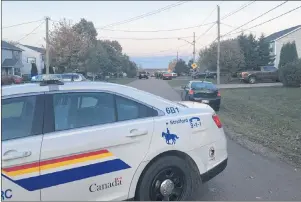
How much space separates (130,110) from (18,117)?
1.21m

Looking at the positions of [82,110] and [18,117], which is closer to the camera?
[18,117]

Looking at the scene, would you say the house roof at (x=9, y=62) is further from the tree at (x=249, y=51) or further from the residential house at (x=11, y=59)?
the tree at (x=249, y=51)

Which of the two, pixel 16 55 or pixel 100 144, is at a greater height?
pixel 16 55

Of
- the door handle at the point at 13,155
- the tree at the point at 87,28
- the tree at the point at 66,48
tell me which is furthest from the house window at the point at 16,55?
the door handle at the point at 13,155

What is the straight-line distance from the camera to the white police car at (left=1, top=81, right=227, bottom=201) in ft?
10.3

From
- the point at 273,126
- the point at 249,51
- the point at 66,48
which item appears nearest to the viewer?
the point at 273,126

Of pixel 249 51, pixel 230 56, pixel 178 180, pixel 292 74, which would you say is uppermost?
pixel 249 51

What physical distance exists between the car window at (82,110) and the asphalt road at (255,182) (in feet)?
5.76

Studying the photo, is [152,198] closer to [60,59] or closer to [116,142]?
[116,142]

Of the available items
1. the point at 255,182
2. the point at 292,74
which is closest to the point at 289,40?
the point at 292,74

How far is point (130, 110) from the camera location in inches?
150

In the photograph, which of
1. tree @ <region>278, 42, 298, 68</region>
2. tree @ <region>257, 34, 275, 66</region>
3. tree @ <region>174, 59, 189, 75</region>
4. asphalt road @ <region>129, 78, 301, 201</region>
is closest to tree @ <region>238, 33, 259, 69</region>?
tree @ <region>257, 34, 275, 66</region>

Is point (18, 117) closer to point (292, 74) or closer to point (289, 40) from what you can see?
point (292, 74)

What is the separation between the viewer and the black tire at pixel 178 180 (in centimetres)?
371
